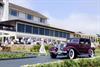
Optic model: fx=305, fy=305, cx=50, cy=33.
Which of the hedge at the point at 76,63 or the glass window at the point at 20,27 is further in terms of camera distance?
the glass window at the point at 20,27

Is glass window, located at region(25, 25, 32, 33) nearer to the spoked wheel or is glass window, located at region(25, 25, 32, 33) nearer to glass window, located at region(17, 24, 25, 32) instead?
glass window, located at region(17, 24, 25, 32)

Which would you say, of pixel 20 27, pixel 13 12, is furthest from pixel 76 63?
pixel 13 12

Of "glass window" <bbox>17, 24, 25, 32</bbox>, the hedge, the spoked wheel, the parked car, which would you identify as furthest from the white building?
the hedge

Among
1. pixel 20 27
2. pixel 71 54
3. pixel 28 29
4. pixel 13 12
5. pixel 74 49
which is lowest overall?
pixel 71 54

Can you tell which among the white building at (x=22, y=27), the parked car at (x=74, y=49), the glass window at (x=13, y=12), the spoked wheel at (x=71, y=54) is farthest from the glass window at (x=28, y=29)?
the spoked wheel at (x=71, y=54)

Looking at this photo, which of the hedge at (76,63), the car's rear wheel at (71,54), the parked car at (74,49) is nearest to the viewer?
the hedge at (76,63)

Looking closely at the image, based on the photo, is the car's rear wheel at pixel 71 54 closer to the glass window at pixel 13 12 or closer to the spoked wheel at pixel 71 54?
the spoked wheel at pixel 71 54

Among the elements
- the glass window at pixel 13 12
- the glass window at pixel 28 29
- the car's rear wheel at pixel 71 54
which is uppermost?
the glass window at pixel 13 12

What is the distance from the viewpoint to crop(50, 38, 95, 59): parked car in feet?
75.4

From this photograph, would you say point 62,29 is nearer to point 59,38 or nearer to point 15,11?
point 59,38

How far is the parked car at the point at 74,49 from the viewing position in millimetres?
22969

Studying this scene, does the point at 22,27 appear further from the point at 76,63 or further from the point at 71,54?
the point at 76,63

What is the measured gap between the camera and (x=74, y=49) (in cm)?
2322

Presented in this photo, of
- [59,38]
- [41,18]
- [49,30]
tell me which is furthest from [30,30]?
[41,18]
